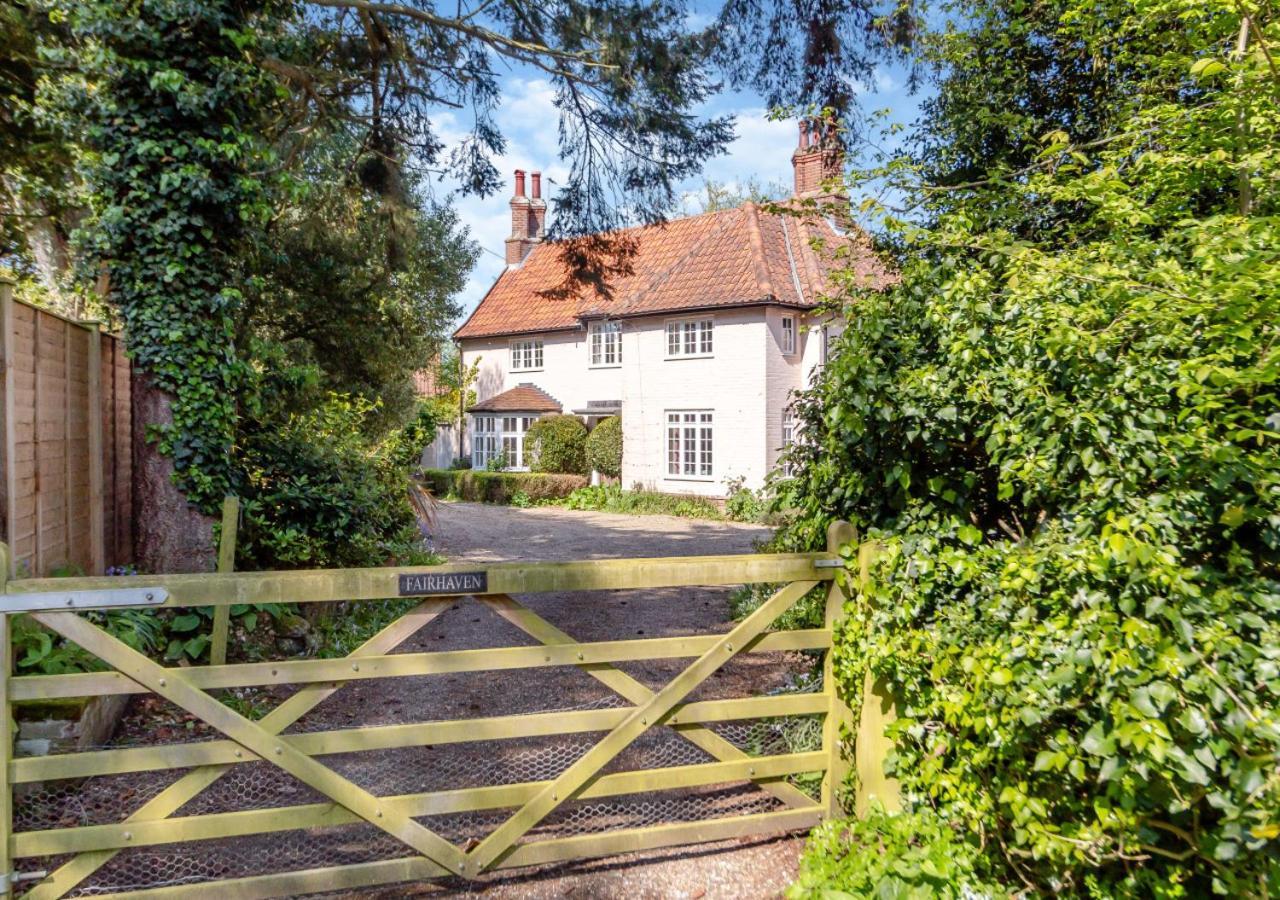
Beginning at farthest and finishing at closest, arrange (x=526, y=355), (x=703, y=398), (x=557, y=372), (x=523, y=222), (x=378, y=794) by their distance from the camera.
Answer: (x=523, y=222), (x=526, y=355), (x=557, y=372), (x=703, y=398), (x=378, y=794)

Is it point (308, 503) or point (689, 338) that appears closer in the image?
point (308, 503)

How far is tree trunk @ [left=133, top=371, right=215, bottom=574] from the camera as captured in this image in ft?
22.9

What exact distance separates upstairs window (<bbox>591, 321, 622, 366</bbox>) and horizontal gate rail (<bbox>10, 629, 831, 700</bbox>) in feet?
72.5

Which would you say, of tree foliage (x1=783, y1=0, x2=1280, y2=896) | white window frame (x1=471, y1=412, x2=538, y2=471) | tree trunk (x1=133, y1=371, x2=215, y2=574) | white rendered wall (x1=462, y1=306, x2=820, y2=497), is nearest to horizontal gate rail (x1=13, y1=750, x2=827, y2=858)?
tree foliage (x1=783, y1=0, x2=1280, y2=896)

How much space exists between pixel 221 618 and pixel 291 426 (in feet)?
14.6

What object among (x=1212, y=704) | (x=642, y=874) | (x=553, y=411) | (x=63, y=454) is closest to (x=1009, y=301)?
(x=1212, y=704)

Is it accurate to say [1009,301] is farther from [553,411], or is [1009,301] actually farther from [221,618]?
[553,411]

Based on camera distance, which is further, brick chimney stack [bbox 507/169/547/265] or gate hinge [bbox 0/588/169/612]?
brick chimney stack [bbox 507/169/547/265]

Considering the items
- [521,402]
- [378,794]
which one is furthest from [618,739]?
[521,402]

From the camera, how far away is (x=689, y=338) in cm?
2319

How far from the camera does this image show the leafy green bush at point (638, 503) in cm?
2198

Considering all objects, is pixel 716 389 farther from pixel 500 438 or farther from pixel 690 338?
pixel 500 438

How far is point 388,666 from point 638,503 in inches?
777

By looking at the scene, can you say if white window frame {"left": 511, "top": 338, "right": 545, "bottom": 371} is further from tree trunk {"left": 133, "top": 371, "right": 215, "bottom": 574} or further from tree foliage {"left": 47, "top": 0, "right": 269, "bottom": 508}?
tree trunk {"left": 133, "top": 371, "right": 215, "bottom": 574}
